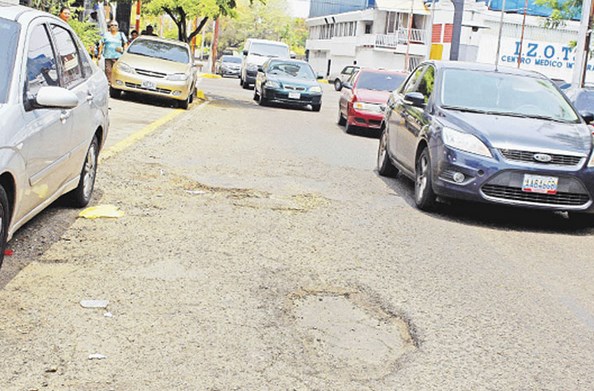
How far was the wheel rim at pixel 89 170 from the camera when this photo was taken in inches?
314

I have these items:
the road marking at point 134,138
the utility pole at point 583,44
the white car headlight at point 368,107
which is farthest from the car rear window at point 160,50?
the utility pole at point 583,44

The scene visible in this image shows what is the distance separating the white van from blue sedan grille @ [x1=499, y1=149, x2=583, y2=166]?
93.0ft

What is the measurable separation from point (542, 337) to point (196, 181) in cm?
→ 555

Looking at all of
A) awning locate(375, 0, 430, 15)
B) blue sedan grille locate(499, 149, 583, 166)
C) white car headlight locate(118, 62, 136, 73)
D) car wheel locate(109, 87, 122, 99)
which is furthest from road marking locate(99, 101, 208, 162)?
awning locate(375, 0, 430, 15)

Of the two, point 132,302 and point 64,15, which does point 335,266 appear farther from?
point 64,15

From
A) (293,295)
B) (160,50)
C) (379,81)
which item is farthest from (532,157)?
(160,50)

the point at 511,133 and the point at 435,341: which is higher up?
the point at 511,133

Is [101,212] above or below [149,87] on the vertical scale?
below

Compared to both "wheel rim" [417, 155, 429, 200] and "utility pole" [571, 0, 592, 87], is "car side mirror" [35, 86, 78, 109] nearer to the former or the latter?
"wheel rim" [417, 155, 429, 200]

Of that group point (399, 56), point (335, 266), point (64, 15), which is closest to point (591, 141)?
point (335, 266)

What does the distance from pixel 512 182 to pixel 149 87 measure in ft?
43.8

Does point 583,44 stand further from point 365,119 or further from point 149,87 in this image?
point 149,87

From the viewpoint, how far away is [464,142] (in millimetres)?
8930

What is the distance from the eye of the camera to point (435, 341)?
500 centimetres
